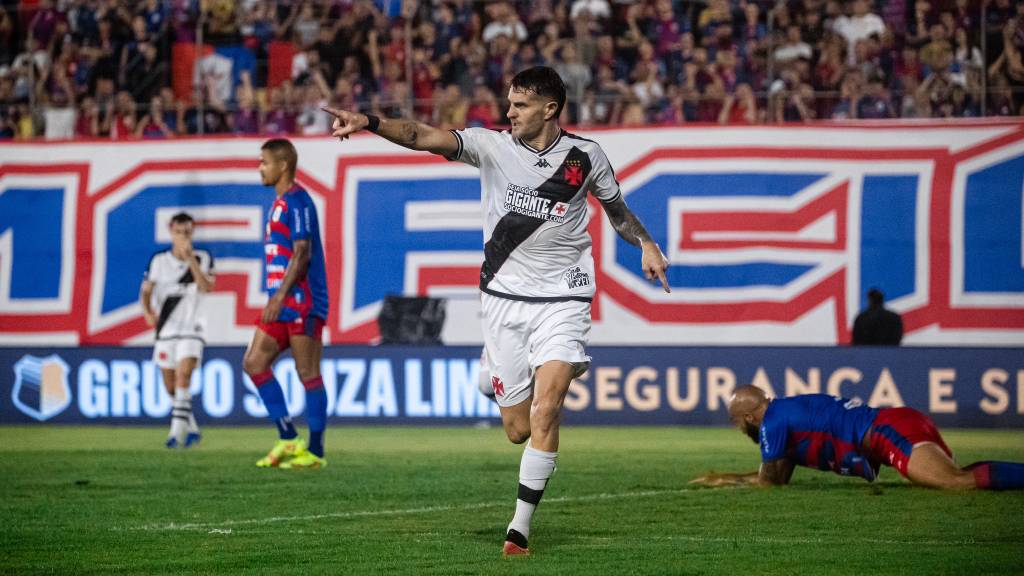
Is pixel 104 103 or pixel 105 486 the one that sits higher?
pixel 104 103

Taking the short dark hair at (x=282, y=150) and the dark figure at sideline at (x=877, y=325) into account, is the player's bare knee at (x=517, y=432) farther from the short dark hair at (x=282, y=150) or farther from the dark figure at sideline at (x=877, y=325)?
the dark figure at sideline at (x=877, y=325)

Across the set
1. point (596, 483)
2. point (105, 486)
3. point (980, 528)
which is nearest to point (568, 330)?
point (980, 528)

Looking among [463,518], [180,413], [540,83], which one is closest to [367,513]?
[463,518]

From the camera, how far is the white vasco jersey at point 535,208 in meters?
7.82

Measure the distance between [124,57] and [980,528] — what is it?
15650mm

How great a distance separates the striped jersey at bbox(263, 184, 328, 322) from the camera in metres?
11.8

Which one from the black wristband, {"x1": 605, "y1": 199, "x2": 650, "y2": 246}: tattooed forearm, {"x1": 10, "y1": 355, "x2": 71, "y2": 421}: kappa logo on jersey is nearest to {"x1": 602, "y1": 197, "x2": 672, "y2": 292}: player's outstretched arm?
{"x1": 605, "y1": 199, "x2": 650, "y2": 246}: tattooed forearm

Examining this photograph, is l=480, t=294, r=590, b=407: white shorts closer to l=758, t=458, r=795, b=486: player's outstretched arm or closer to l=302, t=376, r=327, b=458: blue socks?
l=758, t=458, r=795, b=486: player's outstretched arm

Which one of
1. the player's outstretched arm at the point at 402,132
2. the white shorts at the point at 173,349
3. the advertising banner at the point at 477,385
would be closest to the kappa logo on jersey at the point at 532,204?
the player's outstretched arm at the point at 402,132

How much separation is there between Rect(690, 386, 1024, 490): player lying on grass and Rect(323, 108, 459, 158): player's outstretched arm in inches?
139

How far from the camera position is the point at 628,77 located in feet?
64.6

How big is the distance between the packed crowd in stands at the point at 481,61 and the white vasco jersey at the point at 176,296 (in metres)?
5.04

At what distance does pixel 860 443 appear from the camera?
32.5 feet

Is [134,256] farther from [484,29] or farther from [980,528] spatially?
[980,528]
